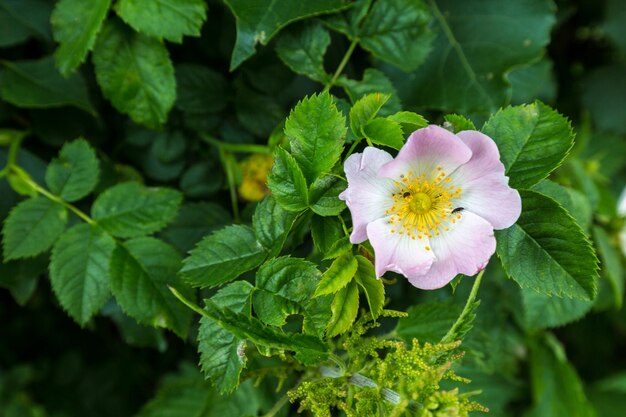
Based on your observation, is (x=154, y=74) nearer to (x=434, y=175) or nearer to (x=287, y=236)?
(x=287, y=236)

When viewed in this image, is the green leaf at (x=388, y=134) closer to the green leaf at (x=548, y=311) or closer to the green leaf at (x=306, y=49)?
the green leaf at (x=306, y=49)

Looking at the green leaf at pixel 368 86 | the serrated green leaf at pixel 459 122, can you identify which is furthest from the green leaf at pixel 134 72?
the serrated green leaf at pixel 459 122

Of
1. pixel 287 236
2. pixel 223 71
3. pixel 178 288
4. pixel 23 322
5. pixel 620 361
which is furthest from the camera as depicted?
pixel 620 361

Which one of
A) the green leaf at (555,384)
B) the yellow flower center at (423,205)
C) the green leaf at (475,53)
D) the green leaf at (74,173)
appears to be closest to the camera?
the yellow flower center at (423,205)

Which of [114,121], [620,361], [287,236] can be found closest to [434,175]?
[287,236]

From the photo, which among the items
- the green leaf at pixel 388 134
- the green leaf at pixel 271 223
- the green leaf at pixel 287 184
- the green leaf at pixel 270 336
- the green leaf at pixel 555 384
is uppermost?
the green leaf at pixel 388 134

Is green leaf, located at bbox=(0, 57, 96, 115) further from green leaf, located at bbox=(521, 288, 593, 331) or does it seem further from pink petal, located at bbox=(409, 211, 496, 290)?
green leaf, located at bbox=(521, 288, 593, 331)

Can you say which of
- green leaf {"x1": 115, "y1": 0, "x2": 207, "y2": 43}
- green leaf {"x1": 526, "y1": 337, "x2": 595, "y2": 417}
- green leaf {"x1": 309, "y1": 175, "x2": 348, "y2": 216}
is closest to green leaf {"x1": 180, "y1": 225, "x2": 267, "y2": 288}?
green leaf {"x1": 309, "y1": 175, "x2": 348, "y2": 216}

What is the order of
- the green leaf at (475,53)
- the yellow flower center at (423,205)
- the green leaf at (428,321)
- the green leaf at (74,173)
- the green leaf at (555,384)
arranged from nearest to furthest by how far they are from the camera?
the yellow flower center at (423,205), the green leaf at (428,321), the green leaf at (74,173), the green leaf at (475,53), the green leaf at (555,384)
